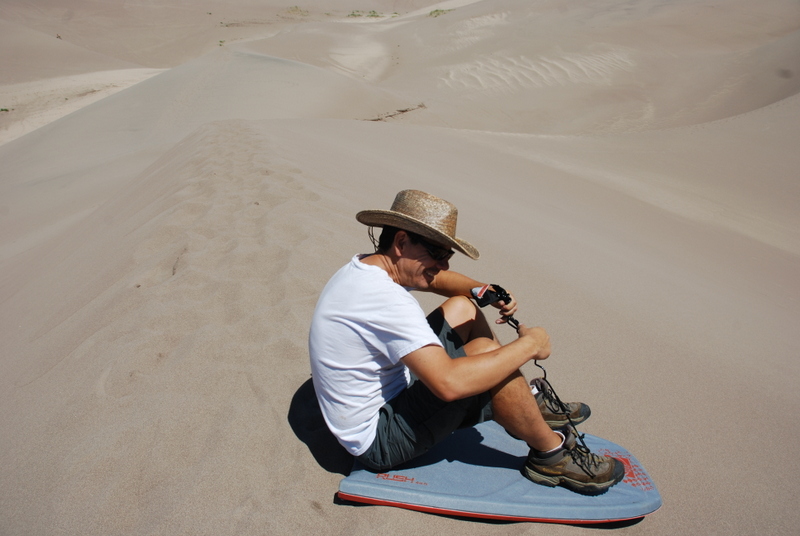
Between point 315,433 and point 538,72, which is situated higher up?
point 538,72

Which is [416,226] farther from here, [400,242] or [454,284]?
[454,284]

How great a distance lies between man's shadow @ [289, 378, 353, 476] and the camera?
2.19 m

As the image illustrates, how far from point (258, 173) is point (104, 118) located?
11.3m

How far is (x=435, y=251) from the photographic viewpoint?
199cm

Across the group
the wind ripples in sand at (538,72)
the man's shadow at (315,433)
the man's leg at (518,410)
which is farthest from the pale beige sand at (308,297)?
the wind ripples in sand at (538,72)

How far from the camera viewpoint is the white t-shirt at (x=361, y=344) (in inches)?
68.2

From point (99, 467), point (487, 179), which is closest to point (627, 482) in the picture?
point (99, 467)

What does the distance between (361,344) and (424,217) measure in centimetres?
53

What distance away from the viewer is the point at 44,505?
1886 millimetres

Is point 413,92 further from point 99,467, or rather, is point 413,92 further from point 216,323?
point 99,467

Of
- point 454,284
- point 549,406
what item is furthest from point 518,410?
point 454,284

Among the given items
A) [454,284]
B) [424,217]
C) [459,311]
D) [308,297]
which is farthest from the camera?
[308,297]

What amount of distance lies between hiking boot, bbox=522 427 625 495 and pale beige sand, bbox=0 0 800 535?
187mm

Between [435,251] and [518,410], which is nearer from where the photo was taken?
[518,410]
